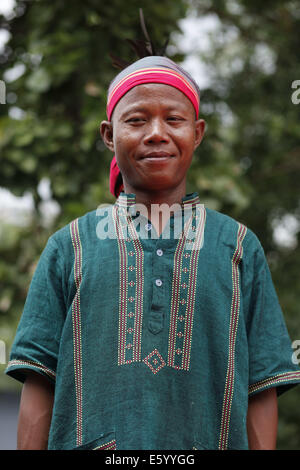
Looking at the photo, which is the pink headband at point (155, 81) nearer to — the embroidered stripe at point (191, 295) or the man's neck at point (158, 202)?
the man's neck at point (158, 202)

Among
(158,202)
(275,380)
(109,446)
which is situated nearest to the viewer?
(109,446)

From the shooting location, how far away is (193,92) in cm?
185

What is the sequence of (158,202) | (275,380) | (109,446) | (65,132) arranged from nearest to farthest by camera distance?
(109,446) < (275,380) < (158,202) < (65,132)

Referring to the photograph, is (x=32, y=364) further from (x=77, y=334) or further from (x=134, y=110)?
(x=134, y=110)

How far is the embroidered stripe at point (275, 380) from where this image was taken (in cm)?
168

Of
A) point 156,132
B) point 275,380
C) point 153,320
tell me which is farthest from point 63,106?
point 275,380

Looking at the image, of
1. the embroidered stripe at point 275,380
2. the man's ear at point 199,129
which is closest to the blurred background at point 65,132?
the man's ear at point 199,129

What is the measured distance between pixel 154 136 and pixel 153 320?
1.79ft

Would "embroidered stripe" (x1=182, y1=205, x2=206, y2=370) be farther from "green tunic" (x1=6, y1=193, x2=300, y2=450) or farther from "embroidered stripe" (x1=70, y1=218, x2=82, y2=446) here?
"embroidered stripe" (x1=70, y1=218, x2=82, y2=446)

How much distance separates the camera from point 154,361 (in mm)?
1625

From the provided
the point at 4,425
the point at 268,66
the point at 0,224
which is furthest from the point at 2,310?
the point at 4,425

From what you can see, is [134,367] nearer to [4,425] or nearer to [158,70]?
[158,70]

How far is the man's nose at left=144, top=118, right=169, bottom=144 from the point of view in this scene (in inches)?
67.2
